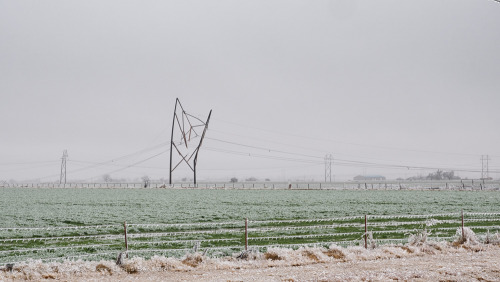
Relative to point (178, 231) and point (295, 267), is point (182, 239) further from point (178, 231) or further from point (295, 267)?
point (295, 267)

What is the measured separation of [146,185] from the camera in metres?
103

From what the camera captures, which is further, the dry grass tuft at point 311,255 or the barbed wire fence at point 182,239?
the barbed wire fence at point 182,239

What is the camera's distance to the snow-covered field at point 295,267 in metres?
13.2

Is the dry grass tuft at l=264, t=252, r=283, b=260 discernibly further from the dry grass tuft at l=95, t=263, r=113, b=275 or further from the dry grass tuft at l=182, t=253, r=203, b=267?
the dry grass tuft at l=95, t=263, r=113, b=275

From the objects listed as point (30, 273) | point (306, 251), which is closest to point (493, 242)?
point (306, 251)

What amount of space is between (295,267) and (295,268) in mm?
157

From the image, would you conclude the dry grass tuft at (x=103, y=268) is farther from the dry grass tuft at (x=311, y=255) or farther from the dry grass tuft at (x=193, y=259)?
the dry grass tuft at (x=311, y=255)

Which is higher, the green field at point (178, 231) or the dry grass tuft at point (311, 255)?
the dry grass tuft at point (311, 255)

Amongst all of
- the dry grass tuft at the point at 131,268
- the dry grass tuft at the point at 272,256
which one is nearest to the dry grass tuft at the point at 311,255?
the dry grass tuft at the point at 272,256

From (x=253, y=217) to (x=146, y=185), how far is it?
7154cm

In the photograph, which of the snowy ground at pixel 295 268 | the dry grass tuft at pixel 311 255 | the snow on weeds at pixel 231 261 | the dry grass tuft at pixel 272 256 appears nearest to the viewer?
the snowy ground at pixel 295 268

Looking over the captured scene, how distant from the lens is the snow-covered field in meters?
13.2

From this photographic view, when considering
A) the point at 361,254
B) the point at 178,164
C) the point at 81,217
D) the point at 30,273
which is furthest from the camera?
the point at 178,164

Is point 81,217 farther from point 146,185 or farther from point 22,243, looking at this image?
point 146,185
